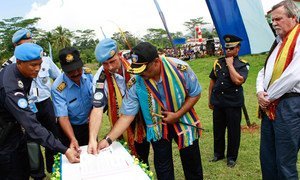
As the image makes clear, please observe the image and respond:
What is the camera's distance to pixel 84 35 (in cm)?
5744

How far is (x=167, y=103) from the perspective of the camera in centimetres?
252

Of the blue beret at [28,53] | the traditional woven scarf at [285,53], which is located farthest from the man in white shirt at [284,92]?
the blue beret at [28,53]

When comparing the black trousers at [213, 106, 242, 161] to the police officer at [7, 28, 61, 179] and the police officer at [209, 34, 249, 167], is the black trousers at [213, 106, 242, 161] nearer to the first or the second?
the police officer at [209, 34, 249, 167]

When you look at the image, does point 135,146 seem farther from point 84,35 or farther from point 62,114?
point 84,35

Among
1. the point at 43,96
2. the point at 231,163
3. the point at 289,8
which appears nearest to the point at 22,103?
the point at 43,96

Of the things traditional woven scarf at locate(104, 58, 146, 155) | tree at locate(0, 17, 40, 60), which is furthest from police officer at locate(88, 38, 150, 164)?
tree at locate(0, 17, 40, 60)

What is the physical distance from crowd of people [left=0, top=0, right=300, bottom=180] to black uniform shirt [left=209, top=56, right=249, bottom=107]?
110cm

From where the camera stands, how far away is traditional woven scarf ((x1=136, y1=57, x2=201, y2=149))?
2.45 m

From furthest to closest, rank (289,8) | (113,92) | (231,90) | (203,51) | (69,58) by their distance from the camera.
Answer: (203,51) → (231,90) → (113,92) → (69,58) → (289,8)

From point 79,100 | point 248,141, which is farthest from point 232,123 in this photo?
point 79,100

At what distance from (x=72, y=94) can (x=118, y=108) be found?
1.43ft

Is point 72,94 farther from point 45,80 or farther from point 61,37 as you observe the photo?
point 61,37

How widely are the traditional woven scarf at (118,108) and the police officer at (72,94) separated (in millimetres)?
273

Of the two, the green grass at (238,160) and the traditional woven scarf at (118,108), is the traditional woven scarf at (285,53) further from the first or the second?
the green grass at (238,160)
